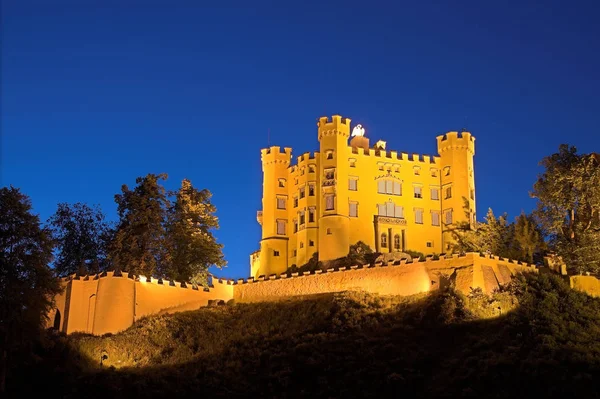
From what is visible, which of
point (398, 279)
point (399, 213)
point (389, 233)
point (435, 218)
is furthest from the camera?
point (435, 218)

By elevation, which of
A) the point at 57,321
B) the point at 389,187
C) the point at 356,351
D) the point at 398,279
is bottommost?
the point at 356,351

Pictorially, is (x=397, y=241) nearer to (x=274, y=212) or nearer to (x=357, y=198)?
(x=357, y=198)

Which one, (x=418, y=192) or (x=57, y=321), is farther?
(x=418, y=192)

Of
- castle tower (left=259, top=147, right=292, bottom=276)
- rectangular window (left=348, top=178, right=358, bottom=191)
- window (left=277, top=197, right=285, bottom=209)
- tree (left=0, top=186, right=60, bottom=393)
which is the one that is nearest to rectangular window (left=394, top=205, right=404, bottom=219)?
rectangular window (left=348, top=178, right=358, bottom=191)

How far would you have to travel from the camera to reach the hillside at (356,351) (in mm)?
44062

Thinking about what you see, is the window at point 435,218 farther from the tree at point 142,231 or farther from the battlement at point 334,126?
the tree at point 142,231

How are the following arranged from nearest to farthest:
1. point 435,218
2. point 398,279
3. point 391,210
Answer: point 398,279 < point 391,210 < point 435,218

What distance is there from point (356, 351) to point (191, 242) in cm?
2163

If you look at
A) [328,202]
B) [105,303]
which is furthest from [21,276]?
[328,202]

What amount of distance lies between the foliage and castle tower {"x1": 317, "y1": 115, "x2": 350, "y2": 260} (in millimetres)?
12006

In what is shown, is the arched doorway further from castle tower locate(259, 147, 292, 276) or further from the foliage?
castle tower locate(259, 147, 292, 276)

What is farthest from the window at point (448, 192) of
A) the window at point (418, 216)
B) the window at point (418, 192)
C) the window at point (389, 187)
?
the window at point (389, 187)

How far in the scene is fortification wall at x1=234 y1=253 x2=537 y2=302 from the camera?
54375 mm

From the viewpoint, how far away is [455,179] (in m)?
82.5
